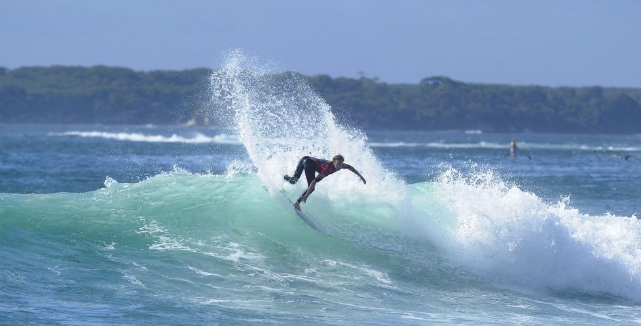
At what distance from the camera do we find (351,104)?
538 feet

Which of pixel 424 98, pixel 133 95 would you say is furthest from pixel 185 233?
pixel 424 98

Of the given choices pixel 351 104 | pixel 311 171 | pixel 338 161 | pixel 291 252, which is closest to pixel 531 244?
pixel 338 161

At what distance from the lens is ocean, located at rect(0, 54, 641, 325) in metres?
12.5

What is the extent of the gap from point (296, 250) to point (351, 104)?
149m

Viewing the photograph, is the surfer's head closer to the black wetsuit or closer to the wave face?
the black wetsuit

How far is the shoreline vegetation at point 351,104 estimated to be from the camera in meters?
169

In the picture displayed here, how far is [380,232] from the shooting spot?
17.3 m

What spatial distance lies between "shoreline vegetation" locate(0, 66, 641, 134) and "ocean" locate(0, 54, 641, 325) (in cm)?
13512

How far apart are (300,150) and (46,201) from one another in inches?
216

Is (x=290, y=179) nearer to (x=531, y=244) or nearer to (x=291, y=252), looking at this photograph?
(x=291, y=252)

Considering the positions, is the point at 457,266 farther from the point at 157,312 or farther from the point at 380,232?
the point at 157,312

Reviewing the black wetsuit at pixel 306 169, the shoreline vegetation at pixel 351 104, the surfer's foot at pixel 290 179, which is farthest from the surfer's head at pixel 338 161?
the shoreline vegetation at pixel 351 104

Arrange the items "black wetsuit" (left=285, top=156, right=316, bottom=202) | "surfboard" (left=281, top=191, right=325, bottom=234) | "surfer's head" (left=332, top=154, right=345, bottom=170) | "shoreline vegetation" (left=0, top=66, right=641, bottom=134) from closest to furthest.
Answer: "surfer's head" (left=332, top=154, right=345, bottom=170) → "black wetsuit" (left=285, top=156, right=316, bottom=202) → "surfboard" (left=281, top=191, right=325, bottom=234) → "shoreline vegetation" (left=0, top=66, right=641, bottom=134)

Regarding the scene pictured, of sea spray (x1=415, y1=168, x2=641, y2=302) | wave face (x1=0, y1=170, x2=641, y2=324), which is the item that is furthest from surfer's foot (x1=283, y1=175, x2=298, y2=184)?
sea spray (x1=415, y1=168, x2=641, y2=302)
